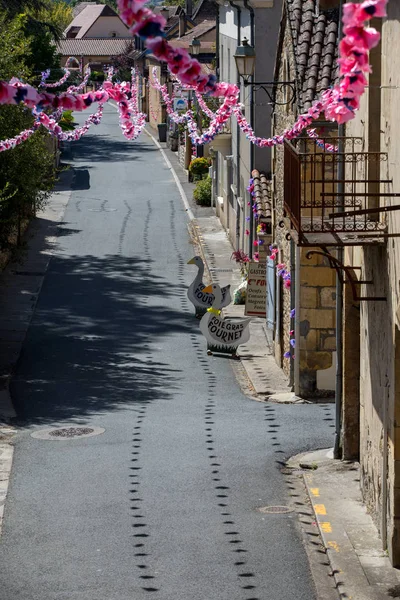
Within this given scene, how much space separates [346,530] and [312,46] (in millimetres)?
10658

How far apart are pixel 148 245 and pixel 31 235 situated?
378 cm

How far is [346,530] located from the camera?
40.9 ft

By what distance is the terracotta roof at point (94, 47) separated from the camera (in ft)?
374

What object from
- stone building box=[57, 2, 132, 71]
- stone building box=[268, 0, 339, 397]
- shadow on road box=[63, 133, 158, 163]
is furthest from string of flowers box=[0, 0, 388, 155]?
stone building box=[57, 2, 132, 71]

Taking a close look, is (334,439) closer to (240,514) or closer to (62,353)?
(240,514)

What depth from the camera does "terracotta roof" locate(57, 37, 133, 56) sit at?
114m

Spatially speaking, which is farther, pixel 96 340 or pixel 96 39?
pixel 96 39

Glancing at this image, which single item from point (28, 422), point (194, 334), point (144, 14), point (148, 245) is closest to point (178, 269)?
point (148, 245)

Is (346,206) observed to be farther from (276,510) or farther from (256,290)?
(256,290)

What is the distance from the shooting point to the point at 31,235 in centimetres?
3750

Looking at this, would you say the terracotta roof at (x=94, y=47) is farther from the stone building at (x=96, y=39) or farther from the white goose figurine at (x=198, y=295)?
the white goose figurine at (x=198, y=295)

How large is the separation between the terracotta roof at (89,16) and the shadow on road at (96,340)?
97.0 m

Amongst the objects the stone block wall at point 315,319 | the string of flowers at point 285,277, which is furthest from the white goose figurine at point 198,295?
the stone block wall at point 315,319

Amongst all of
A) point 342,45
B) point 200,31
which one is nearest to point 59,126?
point 342,45
